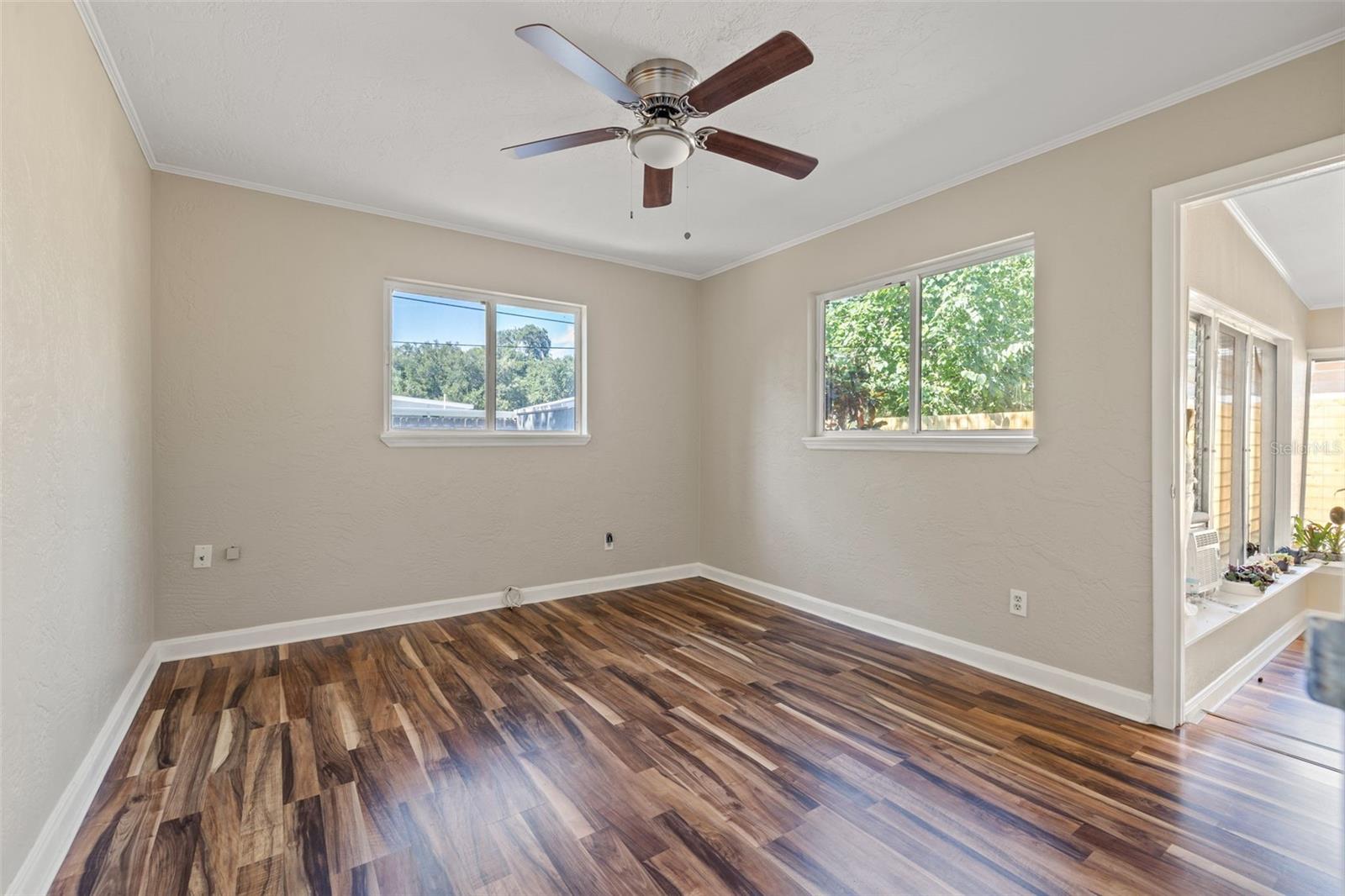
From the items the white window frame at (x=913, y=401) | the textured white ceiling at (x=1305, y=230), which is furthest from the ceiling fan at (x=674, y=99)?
the textured white ceiling at (x=1305, y=230)

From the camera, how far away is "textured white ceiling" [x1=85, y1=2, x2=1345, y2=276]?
200 cm

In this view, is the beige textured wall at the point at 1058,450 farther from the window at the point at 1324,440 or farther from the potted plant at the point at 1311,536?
the potted plant at the point at 1311,536

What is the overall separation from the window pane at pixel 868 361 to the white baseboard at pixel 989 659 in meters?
1.14

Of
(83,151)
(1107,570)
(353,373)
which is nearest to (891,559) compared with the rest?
(1107,570)

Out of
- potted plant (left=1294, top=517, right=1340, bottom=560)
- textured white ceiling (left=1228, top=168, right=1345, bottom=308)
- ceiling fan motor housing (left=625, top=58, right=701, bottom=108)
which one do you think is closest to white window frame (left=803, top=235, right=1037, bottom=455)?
textured white ceiling (left=1228, top=168, right=1345, bottom=308)

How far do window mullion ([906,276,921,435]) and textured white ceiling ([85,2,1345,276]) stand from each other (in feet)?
1.80

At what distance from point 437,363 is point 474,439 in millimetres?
532

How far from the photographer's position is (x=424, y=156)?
295 centimetres

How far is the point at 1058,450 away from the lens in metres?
2.79

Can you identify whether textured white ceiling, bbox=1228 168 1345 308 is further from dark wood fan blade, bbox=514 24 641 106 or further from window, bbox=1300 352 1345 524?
dark wood fan blade, bbox=514 24 641 106

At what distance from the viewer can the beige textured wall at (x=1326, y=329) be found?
12.5 feet

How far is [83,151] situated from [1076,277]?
149 inches

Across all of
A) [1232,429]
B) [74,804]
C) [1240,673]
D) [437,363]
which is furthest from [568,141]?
[1232,429]

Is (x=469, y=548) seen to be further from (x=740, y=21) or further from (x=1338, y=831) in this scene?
(x=1338, y=831)
